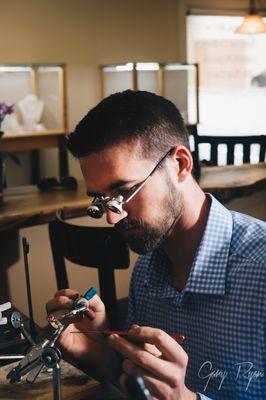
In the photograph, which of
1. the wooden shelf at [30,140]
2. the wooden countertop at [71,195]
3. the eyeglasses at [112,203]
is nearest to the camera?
the eyeglasses at [112,203]

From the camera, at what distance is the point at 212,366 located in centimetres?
118

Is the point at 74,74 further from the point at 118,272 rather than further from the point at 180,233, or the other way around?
the point at 180,233

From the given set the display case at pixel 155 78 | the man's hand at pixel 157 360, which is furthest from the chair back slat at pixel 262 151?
the man's hand at pixel 157 360

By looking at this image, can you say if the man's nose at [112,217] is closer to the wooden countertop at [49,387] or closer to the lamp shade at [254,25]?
the wooden countertop at [49,387]

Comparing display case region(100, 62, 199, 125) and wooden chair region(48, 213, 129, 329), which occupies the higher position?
display case region(100, 62, 199, 125)

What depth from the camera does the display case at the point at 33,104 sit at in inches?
194

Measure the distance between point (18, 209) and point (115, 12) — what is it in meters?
4.01

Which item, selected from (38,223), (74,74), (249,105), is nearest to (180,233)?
(38,223)

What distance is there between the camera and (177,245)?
1.30 metres

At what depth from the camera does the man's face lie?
1.21 metres

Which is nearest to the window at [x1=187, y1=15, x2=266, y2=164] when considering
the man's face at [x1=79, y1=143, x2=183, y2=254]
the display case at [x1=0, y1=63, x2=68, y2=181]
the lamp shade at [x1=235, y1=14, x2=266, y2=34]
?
the lamp shade at [x1=235, y1=14, x2=266, y2=34]

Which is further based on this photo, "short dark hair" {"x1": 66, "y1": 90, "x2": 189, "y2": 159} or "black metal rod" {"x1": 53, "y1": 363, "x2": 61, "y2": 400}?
"short dark hair" {"x1": 66, "y1": 90, "x2": 189, "y2": 159}

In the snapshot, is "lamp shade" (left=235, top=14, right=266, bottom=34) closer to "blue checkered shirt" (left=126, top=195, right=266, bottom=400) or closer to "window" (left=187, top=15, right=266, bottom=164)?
"window" (left=187, top=15, right=266, bottom=164)

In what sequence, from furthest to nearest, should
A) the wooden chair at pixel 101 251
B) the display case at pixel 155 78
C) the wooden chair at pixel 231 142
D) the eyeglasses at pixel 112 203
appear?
the display case at pixel 155 78 → the wooden chair at pixel 231 142 → the wooden chair at pixel 101 251 → the eyeglasses at pixel 112 203
